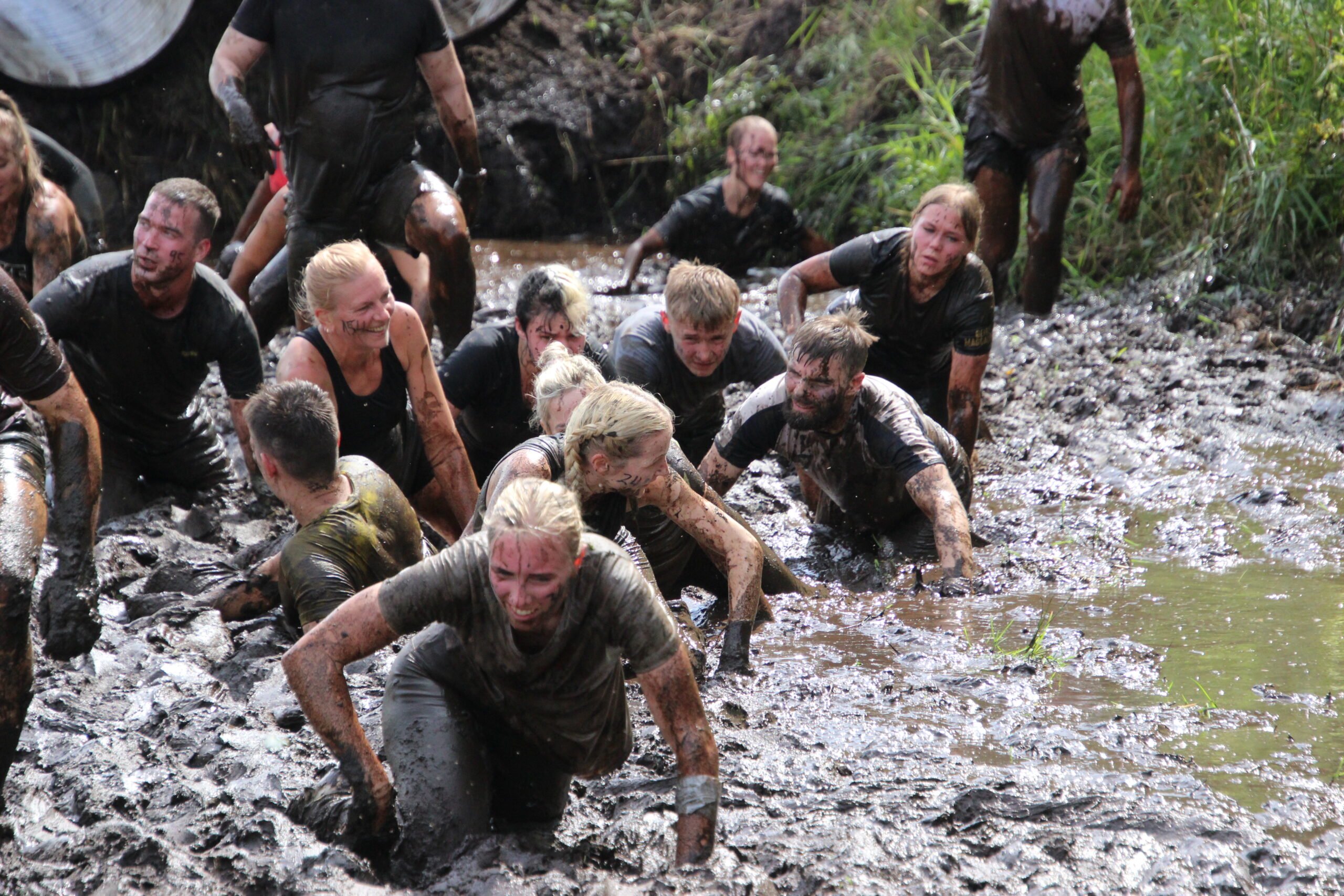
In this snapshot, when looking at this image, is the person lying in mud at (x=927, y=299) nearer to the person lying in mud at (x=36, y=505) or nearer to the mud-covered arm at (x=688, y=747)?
the mud-covered arm at (x=688, y=747)

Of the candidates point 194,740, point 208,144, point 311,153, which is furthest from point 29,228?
point 208,144

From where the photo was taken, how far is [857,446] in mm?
5082

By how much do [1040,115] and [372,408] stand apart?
13.6ft

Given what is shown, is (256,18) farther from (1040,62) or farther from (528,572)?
(1040,62)

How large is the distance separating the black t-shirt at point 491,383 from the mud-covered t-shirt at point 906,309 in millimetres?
1373

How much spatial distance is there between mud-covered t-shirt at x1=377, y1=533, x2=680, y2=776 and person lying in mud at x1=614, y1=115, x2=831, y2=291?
5.77 meters

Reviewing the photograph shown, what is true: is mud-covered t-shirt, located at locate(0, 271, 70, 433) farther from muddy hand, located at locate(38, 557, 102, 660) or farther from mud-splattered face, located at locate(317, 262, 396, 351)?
mud-splattered face, located at locate(317, 262, 396, 351)

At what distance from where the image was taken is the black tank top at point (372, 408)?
4.62 metres

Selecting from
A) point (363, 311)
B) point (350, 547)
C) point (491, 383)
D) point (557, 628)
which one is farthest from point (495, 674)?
point (491, 383)

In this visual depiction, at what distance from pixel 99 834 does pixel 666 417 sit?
1.72 metres

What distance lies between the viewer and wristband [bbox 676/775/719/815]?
297cm

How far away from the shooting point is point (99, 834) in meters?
3.06

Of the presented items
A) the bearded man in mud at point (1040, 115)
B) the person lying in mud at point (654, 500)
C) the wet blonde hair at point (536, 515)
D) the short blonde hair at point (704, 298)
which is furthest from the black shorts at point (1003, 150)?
the wet blonde hair at point (536, 515)

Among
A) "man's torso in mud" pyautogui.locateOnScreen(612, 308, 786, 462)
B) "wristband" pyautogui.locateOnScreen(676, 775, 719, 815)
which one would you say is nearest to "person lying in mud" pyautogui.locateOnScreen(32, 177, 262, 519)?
"man's torso in mud" pyautogui.locateOnScreen(612, 308, 786, 462)
